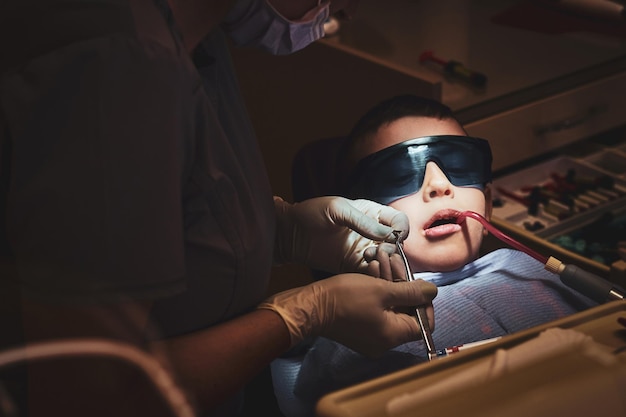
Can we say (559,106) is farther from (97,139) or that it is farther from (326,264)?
(97,139)

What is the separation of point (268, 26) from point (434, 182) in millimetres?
444

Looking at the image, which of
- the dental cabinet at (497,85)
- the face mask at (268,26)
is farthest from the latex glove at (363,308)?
the dental cabinet at (497,85)

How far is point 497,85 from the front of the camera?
189 cm

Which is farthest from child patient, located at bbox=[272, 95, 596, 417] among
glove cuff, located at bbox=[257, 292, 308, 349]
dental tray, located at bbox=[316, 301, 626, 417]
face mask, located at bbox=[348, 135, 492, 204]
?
dental tray, located at bbox=[316, 301, 626, 417]

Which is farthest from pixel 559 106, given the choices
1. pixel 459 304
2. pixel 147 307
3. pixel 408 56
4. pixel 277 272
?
pixel 147 307

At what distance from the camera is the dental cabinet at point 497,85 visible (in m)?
1.68

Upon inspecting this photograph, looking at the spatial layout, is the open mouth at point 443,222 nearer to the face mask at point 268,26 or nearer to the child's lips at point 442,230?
the child's lips at point 442,230

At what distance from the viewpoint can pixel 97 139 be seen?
739mm

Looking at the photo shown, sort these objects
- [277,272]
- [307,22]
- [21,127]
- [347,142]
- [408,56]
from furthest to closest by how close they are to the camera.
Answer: [408,56] < [347,142] < [277,272] < [307,22] < [21,127]

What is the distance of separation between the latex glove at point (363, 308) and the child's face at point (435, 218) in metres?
0.24

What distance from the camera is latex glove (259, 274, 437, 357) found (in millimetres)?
1085

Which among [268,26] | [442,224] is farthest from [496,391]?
[442,224]

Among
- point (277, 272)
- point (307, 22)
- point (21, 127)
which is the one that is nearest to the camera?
point (21, 127)

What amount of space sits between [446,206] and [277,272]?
1.08 ft
